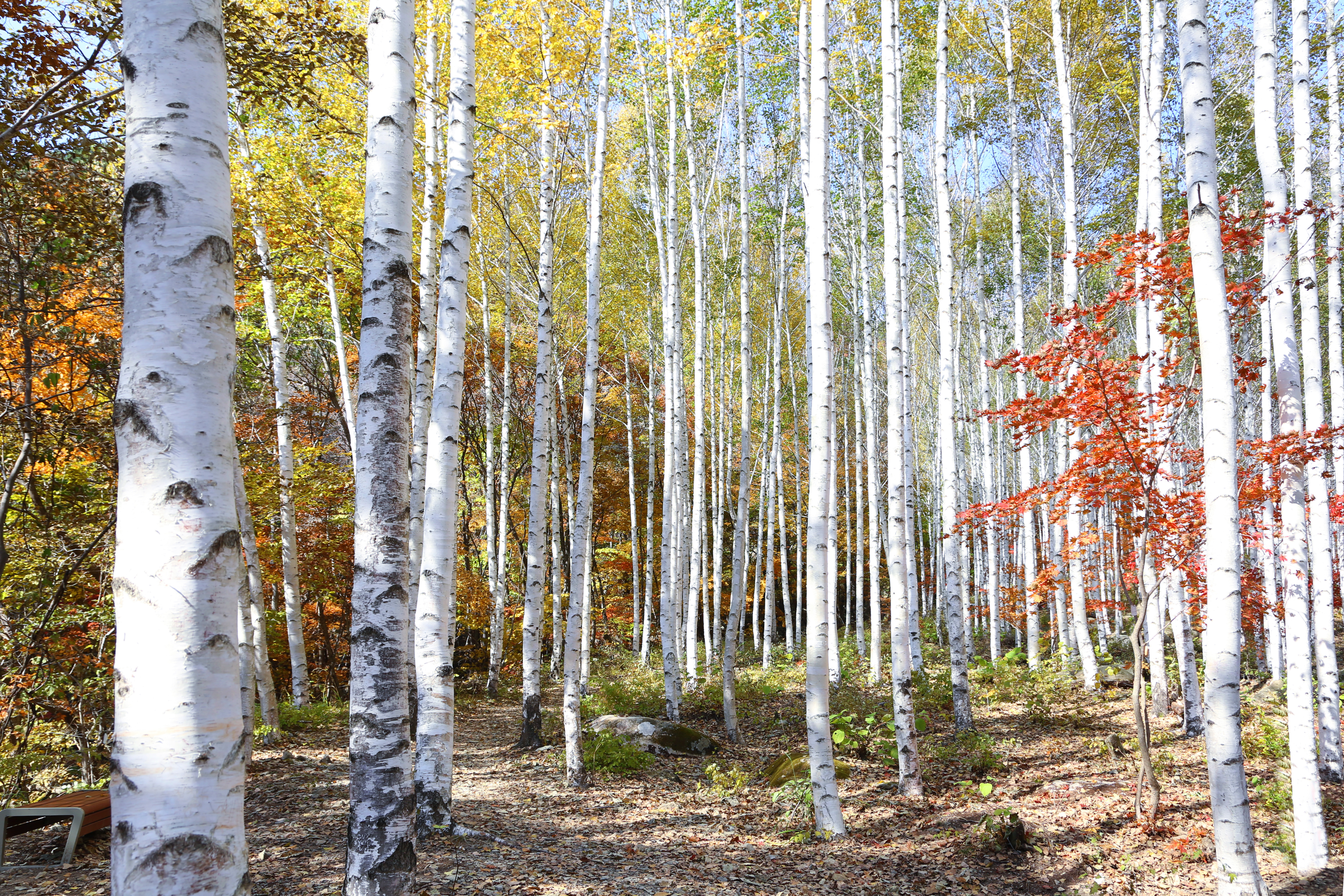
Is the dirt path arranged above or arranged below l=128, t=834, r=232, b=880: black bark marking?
below

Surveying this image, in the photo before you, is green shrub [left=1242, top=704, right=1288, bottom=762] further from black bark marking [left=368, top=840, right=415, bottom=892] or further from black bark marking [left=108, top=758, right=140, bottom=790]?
black bark marking [left=108, top=758, right=140, bottom=790]

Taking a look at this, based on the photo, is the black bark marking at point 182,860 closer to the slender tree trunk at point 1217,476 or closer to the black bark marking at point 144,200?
the black bark marking at point 144,200

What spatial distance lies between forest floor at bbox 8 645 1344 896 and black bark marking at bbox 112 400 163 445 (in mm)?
3503

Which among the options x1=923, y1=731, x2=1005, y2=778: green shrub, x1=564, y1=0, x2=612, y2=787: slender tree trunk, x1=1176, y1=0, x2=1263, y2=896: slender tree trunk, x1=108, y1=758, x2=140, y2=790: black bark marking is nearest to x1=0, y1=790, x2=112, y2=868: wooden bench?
x1=564, y1=0, x2=612, y2=787: slender tree trunk

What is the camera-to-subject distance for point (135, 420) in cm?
147

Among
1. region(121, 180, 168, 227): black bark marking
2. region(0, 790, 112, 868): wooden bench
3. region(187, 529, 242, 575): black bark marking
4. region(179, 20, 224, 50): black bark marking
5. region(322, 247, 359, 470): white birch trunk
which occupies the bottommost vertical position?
region(0, 790, 112, 868): wooden bench

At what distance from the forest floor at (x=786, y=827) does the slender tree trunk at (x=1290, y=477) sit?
50 centimetres

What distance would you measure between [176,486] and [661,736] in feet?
27.0

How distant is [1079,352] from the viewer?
582cm

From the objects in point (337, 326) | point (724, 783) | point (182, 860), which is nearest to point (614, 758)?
point (724, 783)

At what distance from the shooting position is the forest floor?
183 inches

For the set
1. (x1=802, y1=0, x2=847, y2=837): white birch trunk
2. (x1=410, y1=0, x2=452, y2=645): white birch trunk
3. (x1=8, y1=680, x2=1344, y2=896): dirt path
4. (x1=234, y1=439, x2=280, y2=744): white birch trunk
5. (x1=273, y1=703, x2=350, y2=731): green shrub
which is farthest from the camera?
(x1=273, y1=703, x2=350, y2=731): green shrub

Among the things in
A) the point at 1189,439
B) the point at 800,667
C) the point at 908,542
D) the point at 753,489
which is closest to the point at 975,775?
the point at 908,542

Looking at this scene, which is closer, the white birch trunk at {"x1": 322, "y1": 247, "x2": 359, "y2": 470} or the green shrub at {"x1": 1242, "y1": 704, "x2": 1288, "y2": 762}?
the green shrub at {"x1": 1242, "y1": 704, "x2": 1288, "y2": 762}
